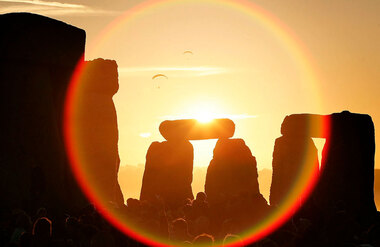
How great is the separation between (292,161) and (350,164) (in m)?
2.67

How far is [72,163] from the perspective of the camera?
1030cm

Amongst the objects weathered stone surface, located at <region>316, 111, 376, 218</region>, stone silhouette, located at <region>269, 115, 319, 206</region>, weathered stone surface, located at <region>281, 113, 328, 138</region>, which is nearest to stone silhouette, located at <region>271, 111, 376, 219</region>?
weathered stone surface, located at <region>316, 111, 376, 218</region>

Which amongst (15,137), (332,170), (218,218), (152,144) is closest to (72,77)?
(15,137)

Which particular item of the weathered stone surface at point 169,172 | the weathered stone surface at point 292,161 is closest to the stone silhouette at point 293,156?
the weathered stone surface at point 292,161

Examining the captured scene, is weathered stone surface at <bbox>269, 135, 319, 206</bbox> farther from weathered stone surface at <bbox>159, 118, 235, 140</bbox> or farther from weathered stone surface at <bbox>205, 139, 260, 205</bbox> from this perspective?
weathered stone surface at <bbox>159, 118, 235, 140</bbox>

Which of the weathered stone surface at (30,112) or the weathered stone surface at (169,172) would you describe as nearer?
the weathered stone surface at (30,112)

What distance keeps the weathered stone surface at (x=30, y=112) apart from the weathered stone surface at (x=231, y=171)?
396 inches

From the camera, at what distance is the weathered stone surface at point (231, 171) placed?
1900 centimetres

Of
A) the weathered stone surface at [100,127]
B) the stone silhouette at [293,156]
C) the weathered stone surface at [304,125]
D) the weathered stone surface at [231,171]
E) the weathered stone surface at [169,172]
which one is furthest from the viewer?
the weathered stone surface at [231,171]

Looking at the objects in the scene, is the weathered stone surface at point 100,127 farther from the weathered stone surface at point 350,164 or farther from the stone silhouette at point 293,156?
the stone silhouette at point 293,156

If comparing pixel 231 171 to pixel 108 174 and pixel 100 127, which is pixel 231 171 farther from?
pixel 108 174

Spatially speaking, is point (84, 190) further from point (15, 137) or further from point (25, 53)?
point (25, 53)

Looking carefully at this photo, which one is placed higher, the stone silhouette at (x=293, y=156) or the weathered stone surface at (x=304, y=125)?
the weathered stone surface at (x=304, y=125)

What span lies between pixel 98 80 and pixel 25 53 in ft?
17.0
